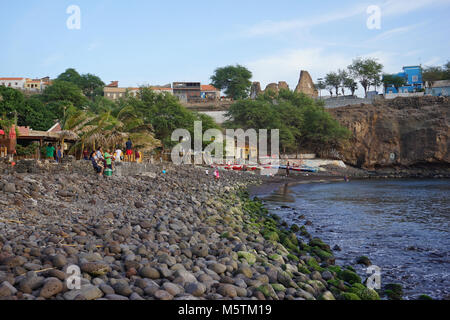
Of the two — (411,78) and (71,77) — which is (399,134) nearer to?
(411,78)

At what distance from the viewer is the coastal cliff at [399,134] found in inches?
2062

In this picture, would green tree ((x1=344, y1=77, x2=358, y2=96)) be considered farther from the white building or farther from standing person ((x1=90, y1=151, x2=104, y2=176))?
the white building

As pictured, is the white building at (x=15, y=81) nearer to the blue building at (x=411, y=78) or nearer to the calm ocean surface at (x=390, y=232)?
the blue building at (x=411, y=78)

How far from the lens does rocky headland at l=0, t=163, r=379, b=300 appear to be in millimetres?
4578

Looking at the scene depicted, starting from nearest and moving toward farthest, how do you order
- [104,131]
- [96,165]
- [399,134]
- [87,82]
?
[96,165] → [104,131] → [399,134] → [87,82]

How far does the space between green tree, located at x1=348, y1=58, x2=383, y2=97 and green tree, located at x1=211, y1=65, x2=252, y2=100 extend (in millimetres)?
23220

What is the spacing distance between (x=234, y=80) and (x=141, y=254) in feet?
271

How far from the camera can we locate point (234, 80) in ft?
283

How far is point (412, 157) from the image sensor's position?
53500 mm

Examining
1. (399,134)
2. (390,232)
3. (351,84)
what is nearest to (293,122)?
(399,134)

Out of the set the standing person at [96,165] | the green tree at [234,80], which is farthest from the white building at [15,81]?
the standing person at [96,165]

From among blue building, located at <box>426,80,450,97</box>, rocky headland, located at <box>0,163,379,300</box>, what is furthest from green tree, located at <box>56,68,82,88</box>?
rocky headland, located at <box>0,163,379,300</box>

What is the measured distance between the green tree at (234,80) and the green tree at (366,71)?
2322cm
